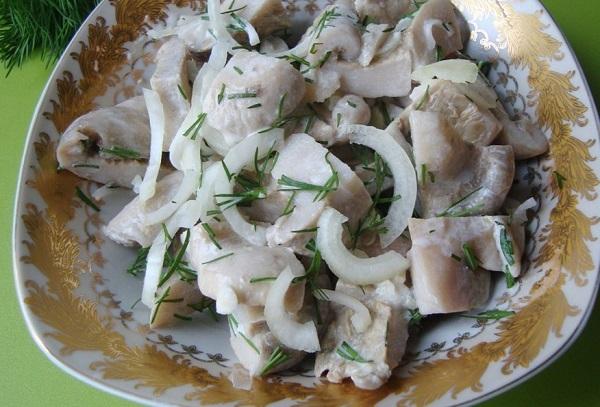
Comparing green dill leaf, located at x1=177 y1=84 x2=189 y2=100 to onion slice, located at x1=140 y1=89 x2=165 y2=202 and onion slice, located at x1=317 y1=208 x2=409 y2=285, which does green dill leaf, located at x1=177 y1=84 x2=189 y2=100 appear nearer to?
onion slice, located at x1=140 y1=89 x2=165 y2=202

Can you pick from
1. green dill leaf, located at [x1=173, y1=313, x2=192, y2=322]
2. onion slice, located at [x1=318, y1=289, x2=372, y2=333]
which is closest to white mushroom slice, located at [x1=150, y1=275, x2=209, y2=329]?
green dill leaf, located at [x1=173, y1=313, x2=192, y2=322]

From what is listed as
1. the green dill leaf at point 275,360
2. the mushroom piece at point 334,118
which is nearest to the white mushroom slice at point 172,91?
the mushroom piece at point 334,118

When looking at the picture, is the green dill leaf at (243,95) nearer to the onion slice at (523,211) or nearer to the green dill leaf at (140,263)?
the green dill leaf at (140,263)

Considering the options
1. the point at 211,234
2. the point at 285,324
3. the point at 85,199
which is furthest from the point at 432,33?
the point at 85,199

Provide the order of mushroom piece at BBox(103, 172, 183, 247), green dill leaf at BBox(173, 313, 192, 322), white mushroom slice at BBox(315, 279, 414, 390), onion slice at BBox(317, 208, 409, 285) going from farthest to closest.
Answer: mushroom piece at BBox(103, 172, 183, 247), green dill leaf at BBox(173, 313, 192, 322), onion slice at BBox(317, 208, 409, 285), white mushroom slice at BBox(315, 279, 414, 390)

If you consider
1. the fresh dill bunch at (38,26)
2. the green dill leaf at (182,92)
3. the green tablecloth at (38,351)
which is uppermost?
the fresh dill bunch at (38,26)

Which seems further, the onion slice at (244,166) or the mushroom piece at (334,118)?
the mushroom piece at (334,118)
